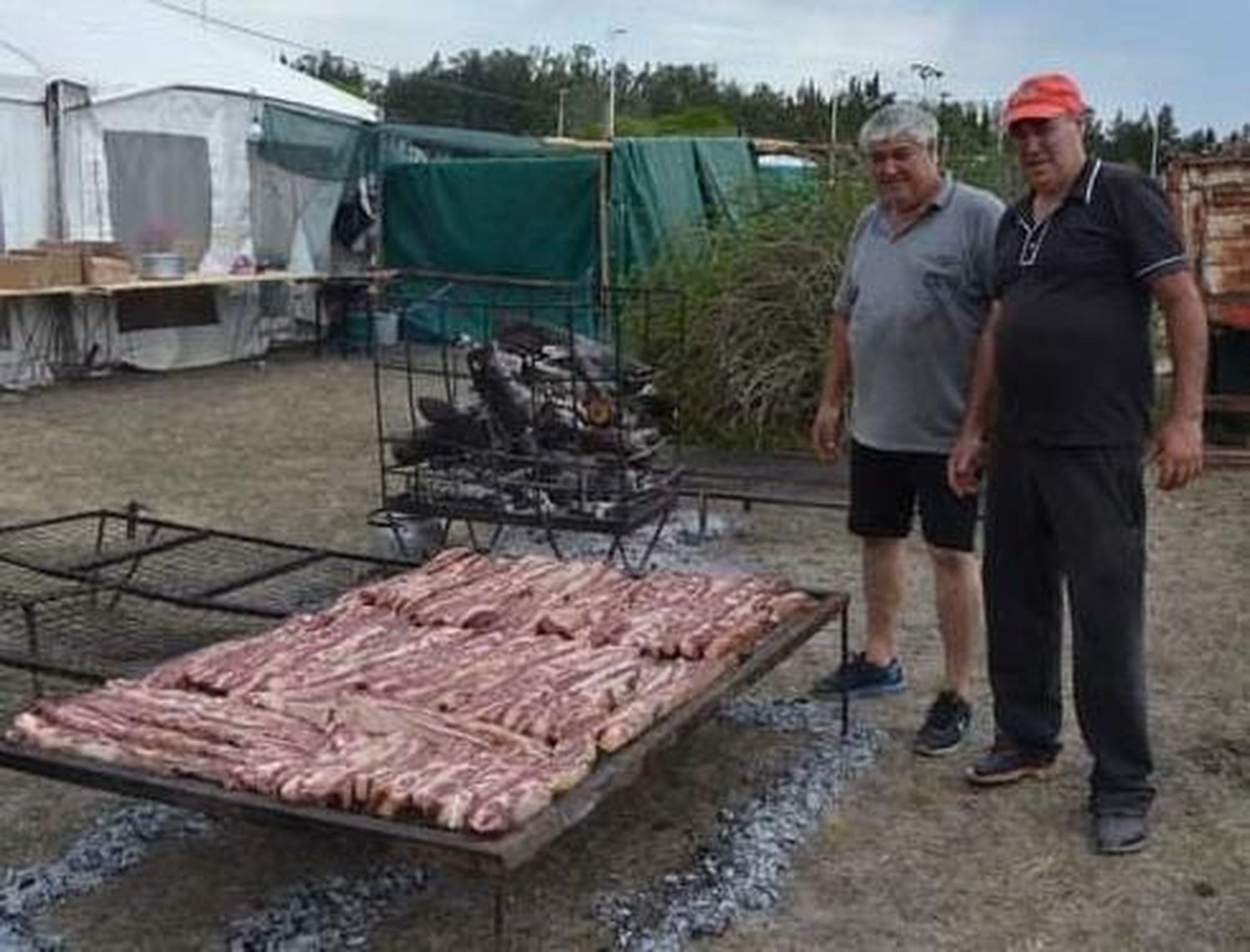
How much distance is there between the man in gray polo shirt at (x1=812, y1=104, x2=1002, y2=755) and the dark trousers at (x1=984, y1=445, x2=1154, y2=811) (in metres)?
0.28

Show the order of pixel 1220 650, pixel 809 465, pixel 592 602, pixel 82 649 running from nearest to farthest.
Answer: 1. pixel 592 602
2. pixel 82 649
3. pixel 1220 650
4. pixel 809 465

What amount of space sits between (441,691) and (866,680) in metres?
1.75

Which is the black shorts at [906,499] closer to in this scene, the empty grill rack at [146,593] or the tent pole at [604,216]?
the empty grill rack at [146,593]

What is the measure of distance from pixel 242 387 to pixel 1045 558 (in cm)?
1008

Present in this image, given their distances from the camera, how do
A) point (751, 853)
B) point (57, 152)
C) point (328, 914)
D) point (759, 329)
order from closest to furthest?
1. point (328, 914)
2. point (751, 853)
3. point (759, 329)
4. point (57, 152)

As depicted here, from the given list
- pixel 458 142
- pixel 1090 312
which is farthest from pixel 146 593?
pixel 458 142

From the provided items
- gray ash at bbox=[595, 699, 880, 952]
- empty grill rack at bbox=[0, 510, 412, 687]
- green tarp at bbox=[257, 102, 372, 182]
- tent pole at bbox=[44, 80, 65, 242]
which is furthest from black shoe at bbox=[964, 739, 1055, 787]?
green tarp at bbox=[257, 102, 372, 182]

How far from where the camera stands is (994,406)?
14.2ft

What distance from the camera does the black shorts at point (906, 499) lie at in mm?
4555

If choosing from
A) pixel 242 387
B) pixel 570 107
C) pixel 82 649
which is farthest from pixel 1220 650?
pixel 570 107

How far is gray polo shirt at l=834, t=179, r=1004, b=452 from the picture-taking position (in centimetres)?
451

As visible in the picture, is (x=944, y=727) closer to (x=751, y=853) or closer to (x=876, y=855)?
(x=876, y=855)

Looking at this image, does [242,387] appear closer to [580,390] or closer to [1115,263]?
[580,390]

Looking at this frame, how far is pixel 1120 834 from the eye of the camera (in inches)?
158
